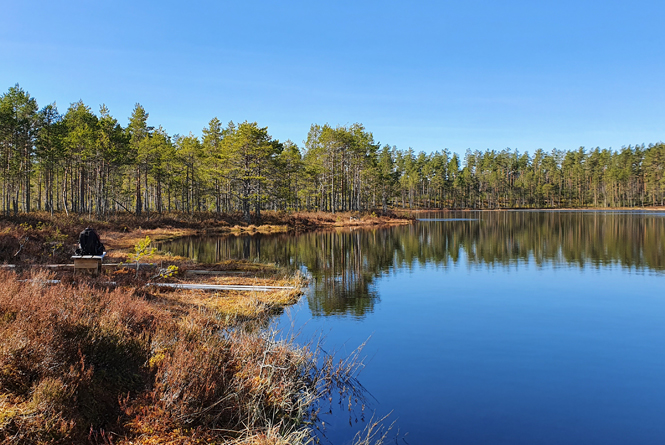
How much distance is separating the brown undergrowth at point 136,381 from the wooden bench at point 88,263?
511 cm

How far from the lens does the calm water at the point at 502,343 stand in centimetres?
714

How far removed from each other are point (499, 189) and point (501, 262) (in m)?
124

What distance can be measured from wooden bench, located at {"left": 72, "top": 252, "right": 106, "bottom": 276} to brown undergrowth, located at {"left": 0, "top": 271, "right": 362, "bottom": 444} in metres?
5.11

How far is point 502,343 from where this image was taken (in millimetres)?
11250

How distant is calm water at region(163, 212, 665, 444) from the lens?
7137 mm

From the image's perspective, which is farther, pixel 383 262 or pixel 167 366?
pixel 383 262

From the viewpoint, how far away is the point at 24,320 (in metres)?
6.02

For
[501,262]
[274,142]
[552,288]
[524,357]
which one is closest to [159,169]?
[274,142]

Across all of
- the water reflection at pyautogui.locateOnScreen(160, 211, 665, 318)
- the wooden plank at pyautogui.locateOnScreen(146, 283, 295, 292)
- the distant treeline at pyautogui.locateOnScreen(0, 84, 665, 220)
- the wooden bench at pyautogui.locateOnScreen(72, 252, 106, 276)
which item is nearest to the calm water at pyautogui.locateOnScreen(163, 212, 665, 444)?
the water reflection at pyautogui.locateOnScreen(160, 211, 665, 318)

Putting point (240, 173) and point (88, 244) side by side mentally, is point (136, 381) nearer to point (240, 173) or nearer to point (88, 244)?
point (88, 244)

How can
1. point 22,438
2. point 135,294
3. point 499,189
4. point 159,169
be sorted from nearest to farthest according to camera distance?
point 22,438 < point 135,294 < point 159,169 < point 499,189

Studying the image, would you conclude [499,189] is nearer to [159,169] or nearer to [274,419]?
[159,169]

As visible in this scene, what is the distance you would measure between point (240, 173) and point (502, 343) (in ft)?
156

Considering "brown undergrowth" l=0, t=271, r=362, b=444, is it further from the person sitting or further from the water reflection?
the water reflection
